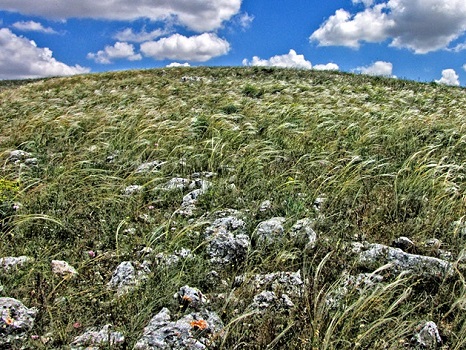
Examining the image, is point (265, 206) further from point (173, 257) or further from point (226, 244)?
point (173, 257)

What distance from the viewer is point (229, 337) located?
2.76 meters

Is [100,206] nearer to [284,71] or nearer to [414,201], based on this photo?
[414,201]

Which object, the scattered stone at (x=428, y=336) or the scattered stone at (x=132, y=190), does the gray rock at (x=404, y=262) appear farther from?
the scattered stone at (x=132, y=190)

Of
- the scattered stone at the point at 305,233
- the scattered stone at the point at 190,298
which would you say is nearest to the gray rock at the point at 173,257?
the scattered stone at the point at 190,298

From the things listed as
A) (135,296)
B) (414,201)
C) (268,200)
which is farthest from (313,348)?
(414,201)

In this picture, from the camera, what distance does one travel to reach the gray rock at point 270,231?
12.3ft

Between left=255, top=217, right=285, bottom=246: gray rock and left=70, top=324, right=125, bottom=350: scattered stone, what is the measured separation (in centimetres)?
155

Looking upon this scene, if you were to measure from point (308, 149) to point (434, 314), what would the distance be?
3528mm

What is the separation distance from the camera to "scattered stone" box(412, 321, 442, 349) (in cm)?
269

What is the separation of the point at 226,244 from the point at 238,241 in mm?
120

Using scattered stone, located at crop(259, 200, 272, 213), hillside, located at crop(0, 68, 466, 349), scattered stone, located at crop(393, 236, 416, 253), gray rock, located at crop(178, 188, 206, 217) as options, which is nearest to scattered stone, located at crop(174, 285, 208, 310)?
hillside, located at crop(0, 68, 466, 349)

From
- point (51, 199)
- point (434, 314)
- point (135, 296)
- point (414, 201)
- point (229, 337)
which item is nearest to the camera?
point (229, 337)

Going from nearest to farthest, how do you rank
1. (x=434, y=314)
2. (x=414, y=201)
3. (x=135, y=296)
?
1. (x=434, y=314)
2. (x=135, y=296)
3. (x=414, y=201)

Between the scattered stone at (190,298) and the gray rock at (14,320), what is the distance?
1098 millimetres
